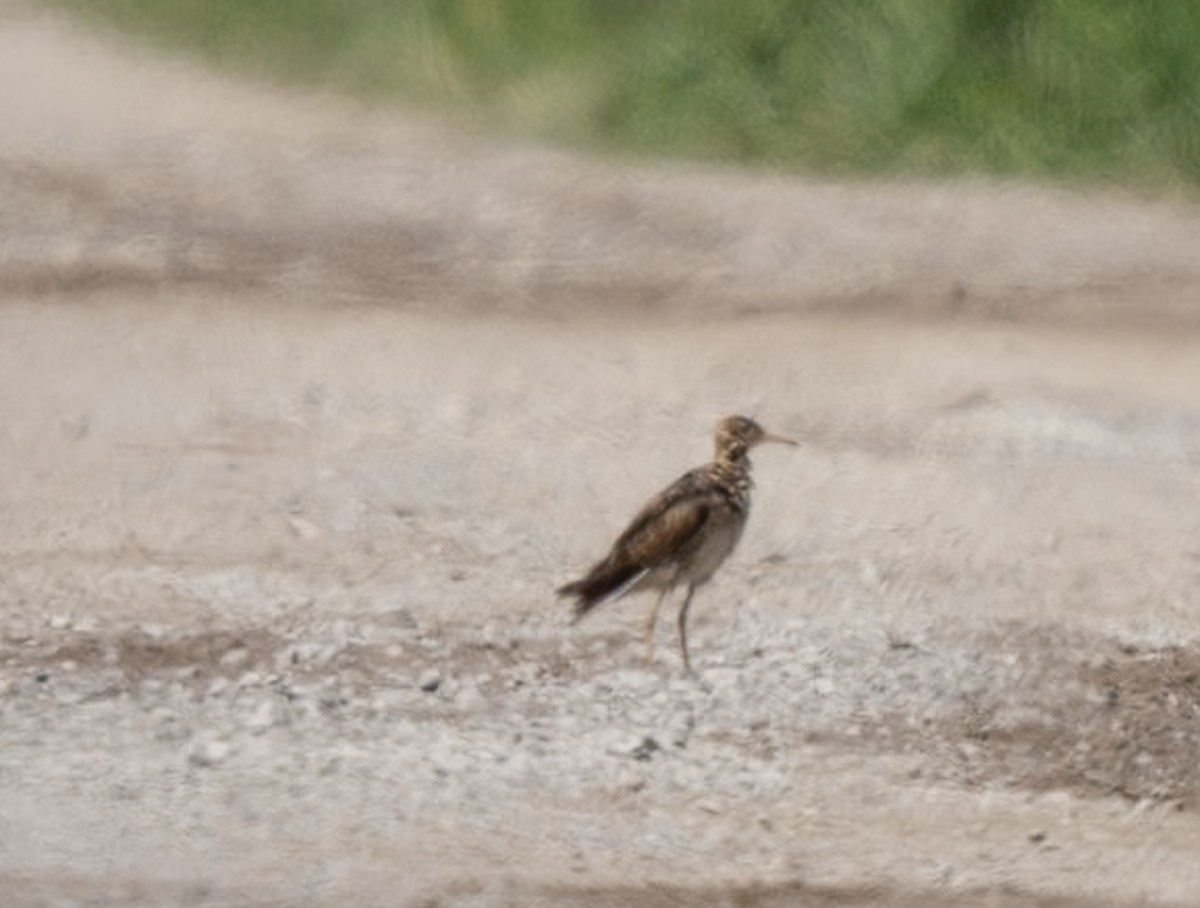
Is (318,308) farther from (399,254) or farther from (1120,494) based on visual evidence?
(1120,494)

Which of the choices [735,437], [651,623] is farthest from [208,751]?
[735,437]

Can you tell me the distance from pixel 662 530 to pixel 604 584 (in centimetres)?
26

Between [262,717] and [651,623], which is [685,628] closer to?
[651,623]

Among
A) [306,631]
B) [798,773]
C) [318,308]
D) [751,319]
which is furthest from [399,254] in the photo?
[798,773]

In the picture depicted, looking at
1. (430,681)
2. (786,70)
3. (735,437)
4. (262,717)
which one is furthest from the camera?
(786,70)

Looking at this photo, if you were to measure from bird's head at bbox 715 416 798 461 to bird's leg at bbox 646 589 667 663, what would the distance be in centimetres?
61

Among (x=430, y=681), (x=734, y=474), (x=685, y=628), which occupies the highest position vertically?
(x=734, y=474)

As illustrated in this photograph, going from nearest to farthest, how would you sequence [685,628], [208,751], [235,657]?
[208,751] → [235,657] → [685,628]

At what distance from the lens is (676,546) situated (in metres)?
11.0

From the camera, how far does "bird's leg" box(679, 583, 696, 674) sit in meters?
11.1

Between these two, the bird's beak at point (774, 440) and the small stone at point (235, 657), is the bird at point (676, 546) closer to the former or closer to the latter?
the bird's beak at point (774, 440)

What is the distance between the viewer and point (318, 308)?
13242 mm

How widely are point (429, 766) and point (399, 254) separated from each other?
135 inches

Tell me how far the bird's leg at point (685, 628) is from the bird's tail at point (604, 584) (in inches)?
7.9
